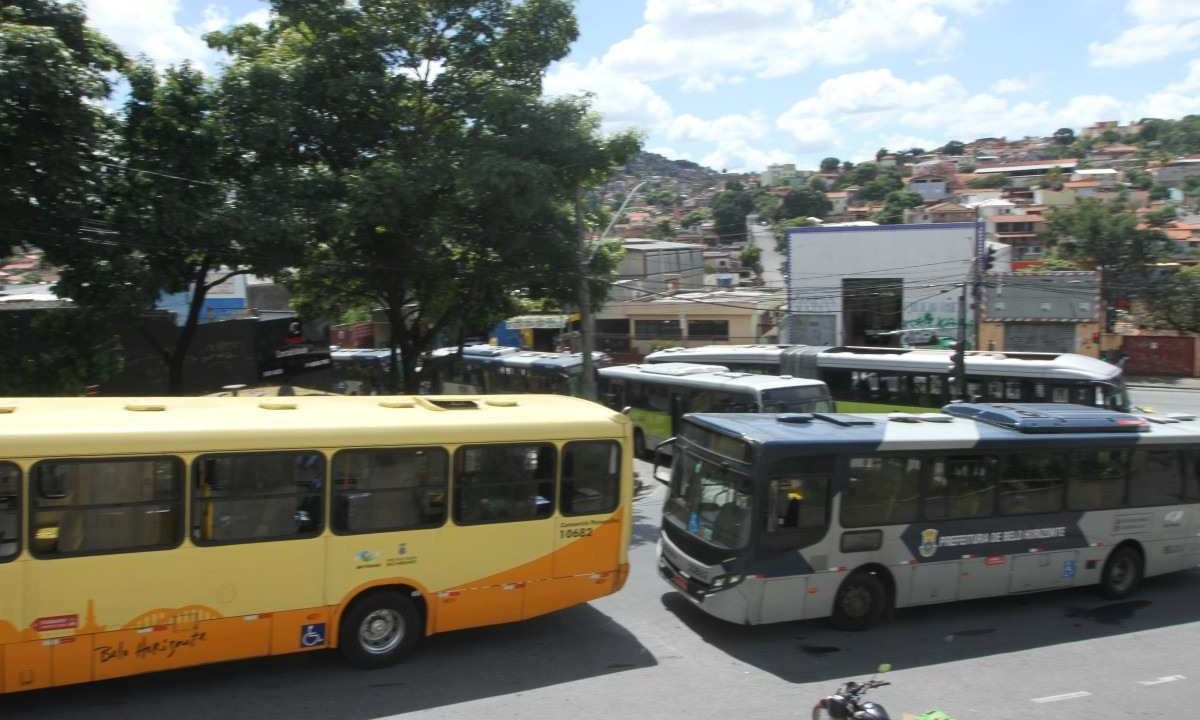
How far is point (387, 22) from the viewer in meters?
18.6

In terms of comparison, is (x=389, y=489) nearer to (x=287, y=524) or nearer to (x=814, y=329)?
(x=287, y=524)

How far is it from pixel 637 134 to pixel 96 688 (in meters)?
14.2

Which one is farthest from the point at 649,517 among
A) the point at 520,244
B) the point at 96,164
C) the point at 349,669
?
the point at 96,164

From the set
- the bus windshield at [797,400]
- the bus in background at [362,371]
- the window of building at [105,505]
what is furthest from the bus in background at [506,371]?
the window of building at [105,505]

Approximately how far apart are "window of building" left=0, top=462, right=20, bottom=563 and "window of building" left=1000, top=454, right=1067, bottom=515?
10.3m

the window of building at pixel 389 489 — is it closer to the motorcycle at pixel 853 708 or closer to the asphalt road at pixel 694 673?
the asphalt road at pixel 694 673

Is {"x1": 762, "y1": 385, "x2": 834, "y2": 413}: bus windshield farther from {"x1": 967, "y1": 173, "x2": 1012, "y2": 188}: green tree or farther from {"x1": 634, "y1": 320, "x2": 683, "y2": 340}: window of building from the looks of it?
{"x1": 967, "y1": 173, "x2": 1012, "y2": 188}: green tree

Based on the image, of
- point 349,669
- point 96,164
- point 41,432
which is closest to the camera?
point 41,432

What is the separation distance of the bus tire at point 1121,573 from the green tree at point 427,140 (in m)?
11.2

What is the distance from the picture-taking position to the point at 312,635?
843cm

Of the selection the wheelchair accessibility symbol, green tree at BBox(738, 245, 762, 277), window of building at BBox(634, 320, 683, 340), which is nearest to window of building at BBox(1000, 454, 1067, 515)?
the wheelchair accessibility symbol

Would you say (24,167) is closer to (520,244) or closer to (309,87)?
(309,87)

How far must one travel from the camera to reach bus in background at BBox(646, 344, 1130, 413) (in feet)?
66.0

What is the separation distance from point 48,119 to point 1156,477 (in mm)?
16901
